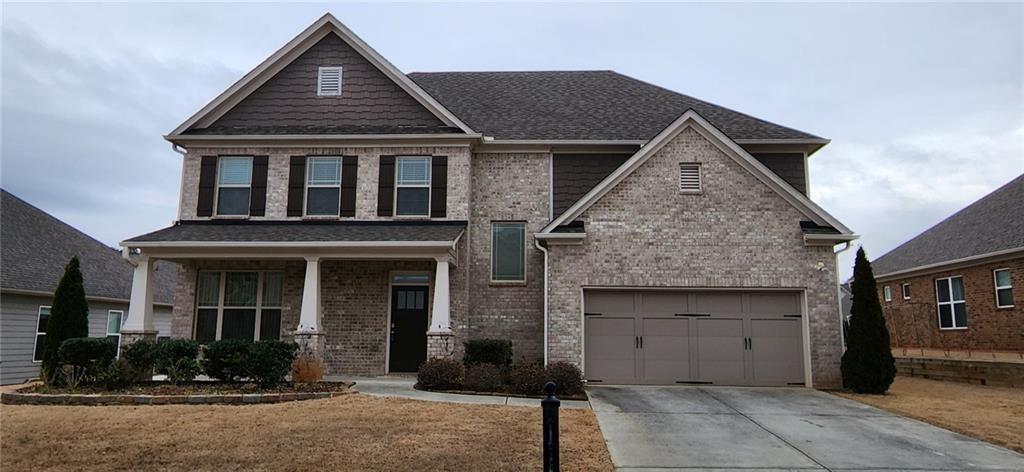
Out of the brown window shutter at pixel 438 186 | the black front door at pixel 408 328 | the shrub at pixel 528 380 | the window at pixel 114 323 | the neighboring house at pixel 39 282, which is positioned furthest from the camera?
the window at pixel 114 323

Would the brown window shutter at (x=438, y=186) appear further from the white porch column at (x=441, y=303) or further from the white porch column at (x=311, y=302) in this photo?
the white porch column at (x=311, y=302)

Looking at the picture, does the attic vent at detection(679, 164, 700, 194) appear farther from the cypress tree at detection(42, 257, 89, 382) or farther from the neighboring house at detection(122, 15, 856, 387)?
the cypress tree at detection(42, 257, 89, 382)

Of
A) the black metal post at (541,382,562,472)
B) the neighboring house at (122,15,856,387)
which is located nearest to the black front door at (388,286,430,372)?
the neighboring house at (122,15,856,387)

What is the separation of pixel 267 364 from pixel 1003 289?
19484mm

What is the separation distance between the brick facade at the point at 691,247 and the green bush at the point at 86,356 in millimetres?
8894

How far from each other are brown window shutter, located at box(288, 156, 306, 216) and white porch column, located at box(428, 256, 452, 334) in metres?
4.53

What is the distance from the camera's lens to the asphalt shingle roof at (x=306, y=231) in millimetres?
14602

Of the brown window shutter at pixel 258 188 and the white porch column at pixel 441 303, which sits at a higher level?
the brown window shutter at pixel 258 188

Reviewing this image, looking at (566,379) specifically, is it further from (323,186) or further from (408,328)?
(323,186)

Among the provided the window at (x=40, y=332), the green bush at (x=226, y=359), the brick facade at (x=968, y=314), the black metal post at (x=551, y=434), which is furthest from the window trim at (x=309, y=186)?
the brick facade at (x=968, y=314)

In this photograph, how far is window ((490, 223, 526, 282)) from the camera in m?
16.5

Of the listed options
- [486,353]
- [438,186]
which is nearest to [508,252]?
[438,186]

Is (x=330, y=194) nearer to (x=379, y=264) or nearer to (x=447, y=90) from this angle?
(x=379, y=264)

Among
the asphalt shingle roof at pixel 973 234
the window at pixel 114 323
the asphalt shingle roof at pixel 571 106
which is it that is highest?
the asphalt shingle roof at pixel 571 106
